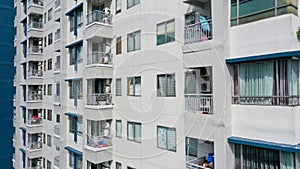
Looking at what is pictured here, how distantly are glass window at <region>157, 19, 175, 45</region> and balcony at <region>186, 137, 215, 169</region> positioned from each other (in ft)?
12.9

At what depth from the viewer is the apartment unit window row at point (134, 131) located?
10.4m

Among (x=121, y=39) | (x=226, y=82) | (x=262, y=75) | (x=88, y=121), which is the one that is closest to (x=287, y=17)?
(x=262, y=75)

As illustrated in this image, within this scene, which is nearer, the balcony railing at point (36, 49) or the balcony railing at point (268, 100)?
the balcony railing at point (268, 100)

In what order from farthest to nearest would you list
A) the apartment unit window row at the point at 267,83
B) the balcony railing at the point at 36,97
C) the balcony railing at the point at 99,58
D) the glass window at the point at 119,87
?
the balcony railing at the point at 36,97
the balcony railing at the point at 99,58
the glass window at the point at 119,87
the apartment unit window row at the point at 267,83

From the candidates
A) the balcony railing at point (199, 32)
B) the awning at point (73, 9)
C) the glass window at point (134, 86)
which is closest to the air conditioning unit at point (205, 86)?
the balcony railing at point (199, 32)

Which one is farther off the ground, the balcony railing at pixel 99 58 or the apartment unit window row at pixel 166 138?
the balcony railing at pixel 99 58

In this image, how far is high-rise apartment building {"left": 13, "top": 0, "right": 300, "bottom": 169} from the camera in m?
5.96

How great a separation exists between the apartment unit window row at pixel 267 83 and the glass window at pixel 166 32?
3080mm

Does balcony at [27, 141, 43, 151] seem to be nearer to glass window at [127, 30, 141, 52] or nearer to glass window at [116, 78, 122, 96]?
glass window at [116, 78, 122, 96]

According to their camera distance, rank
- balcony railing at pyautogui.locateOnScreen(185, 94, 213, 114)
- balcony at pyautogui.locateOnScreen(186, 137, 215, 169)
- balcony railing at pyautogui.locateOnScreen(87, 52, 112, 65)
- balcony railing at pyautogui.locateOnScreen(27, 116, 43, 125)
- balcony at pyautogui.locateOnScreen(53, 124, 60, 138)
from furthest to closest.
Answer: balcony railing at pyautogui.locateOnScreen(27, 116, 43, 125) < balcony at pyautogui.locateOnScreen(53, 124, 60, 138) < balcony railing at pyautogui.locateOnScreen(87, 52, 112, 65) < balcony at pyautogui.locateOnScreen(186, 137, 215, 169) < balcony railing at pyautogui.locateOnScreen(185, 94, 213, 114)

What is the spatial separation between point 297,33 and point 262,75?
131 cm

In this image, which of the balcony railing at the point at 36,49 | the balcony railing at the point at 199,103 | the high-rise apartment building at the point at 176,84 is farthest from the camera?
the balcony railing at the point at 36,49

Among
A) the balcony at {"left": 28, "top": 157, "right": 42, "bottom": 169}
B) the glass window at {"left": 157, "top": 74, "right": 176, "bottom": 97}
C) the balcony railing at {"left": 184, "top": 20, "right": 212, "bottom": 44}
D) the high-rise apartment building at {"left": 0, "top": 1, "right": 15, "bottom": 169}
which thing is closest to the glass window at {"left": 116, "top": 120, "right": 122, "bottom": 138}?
the glass window at {"left": 157, "top": 74, "right": 176, "bottom": 97}

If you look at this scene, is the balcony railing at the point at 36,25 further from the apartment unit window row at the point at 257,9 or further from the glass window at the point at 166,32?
the apartment unit window row at the point at 257,9
